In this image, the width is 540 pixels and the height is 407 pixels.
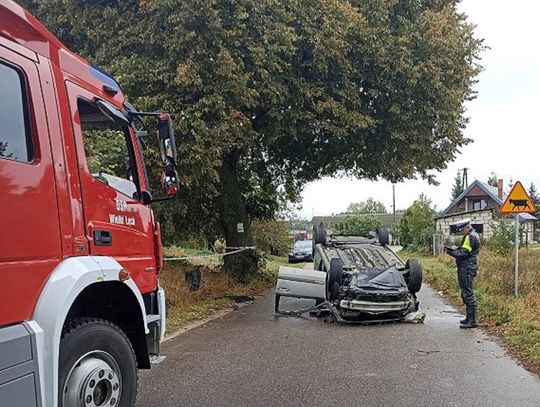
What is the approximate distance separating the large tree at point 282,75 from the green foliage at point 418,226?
22.0 meters

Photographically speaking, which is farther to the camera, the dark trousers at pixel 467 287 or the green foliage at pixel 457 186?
the green foliage at pixel 457 186

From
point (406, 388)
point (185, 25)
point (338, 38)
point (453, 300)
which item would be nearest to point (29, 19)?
point (406, 388)

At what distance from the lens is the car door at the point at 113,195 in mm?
3773

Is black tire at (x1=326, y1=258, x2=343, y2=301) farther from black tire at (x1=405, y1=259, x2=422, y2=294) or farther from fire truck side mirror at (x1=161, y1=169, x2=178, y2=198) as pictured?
fire truck side mirror at (x1=161, y1=169, x2=178, y2=198)

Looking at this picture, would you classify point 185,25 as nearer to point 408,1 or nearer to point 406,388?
point 408,1

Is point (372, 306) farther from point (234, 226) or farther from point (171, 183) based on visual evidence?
point (234, 226)

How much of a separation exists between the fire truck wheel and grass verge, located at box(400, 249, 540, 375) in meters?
4.65

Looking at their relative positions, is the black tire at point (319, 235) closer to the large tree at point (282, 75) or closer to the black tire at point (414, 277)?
the black tire at point (414, 277)

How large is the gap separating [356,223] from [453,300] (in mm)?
49038

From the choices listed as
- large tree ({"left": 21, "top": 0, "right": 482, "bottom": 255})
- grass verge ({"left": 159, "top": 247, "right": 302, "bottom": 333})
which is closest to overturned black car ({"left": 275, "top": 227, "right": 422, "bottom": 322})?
grass verge ({"left": 159, "top": 247, "right": 302, "bottom": 333})

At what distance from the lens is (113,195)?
416 centimetres

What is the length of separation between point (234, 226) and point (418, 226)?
26.6 metres

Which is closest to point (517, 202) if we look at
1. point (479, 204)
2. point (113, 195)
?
point (113, 195)

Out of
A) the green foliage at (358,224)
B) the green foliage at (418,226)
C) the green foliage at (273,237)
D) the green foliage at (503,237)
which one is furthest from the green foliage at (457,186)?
the green foliage at (503,237)
